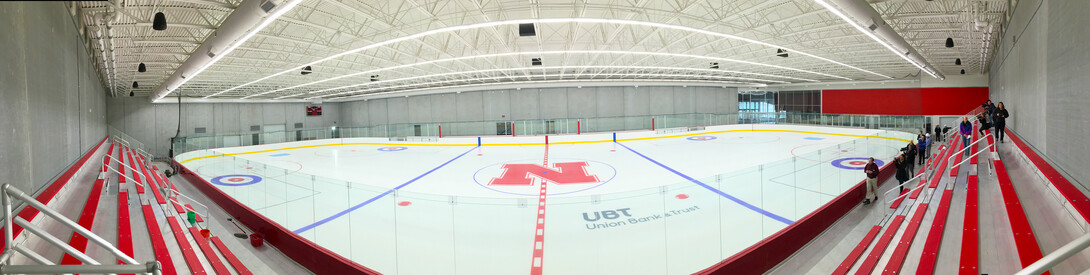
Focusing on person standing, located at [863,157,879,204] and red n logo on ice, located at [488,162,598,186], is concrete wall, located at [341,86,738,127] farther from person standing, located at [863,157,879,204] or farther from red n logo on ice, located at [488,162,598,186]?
person standing, located at [863,157,879,204]

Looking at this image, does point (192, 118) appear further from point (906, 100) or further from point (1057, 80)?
point (906, 100)

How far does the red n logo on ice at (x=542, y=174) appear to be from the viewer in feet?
43.7

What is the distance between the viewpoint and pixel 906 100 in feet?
124

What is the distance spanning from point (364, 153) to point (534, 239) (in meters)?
19.2

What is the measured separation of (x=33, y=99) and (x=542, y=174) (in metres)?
11.5

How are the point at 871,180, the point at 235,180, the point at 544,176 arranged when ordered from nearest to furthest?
the point at 871,180
the point at 235,180
the point at 544,176

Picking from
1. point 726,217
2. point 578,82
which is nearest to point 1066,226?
point 726,217

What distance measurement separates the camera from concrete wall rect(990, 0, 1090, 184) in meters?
5.16

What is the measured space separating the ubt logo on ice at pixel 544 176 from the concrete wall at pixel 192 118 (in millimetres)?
35242

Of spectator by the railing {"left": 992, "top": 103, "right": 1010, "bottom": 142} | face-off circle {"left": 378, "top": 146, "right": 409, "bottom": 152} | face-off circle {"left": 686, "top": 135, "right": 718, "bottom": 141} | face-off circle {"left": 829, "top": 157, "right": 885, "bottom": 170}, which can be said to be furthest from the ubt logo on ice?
face-off circle {"left": 686, "top": 135, "right": 718, "bottom": 141}

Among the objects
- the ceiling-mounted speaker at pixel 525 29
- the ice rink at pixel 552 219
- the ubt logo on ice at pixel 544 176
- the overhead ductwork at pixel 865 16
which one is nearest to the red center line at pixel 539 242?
the ice rink at pixel 552 219

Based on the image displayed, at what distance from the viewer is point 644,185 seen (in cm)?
1236

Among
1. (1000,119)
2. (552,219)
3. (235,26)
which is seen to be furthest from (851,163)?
(235,26)

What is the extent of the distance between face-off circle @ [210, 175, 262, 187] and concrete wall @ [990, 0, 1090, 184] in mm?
13970
